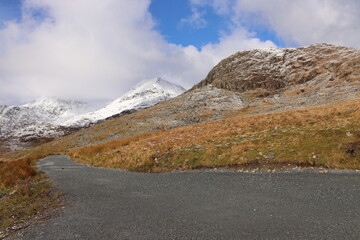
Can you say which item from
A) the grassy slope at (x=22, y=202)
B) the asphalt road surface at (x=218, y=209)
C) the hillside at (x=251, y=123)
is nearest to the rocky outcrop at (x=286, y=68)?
the hillside at (x=251, y=123)

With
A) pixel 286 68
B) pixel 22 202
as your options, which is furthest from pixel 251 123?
pixel 286 68

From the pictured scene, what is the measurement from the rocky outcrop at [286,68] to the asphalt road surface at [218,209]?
66.5 m

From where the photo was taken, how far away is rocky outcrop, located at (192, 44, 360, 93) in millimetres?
76662

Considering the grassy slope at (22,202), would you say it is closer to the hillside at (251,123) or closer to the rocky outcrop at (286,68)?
the hillside at (251,123)

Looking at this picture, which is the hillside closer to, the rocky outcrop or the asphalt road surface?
the rocky outcrop

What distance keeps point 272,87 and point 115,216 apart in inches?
3355

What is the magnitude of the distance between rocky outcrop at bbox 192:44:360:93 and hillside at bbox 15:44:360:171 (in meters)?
0.34

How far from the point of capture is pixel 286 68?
92.4m

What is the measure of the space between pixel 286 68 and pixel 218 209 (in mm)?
94334

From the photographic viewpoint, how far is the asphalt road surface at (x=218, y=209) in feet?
26.5

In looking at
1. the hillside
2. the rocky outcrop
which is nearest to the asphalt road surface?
the hillside

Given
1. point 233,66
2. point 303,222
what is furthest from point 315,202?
point 233,66

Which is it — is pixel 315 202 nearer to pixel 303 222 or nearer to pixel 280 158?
Result: pixel 303 222

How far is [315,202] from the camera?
10078 mm
